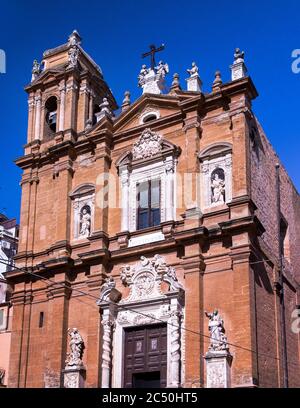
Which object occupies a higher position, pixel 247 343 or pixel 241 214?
pixel 241 214

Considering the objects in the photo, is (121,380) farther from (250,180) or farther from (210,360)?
(250,180)

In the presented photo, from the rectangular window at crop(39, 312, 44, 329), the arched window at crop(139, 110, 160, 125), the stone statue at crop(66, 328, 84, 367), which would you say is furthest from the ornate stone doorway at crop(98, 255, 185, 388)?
the arched window at crop(139, 110, 160, 125)

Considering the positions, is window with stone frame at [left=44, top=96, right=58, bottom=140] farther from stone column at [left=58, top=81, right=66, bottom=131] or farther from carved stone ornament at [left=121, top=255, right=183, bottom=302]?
carved stone ornament at [left=121, top=255, right=183, bottom=302]

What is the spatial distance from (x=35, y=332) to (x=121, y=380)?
13.9 feet

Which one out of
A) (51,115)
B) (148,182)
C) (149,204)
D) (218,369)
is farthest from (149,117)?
(218,369)

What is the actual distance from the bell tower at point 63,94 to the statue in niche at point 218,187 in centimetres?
648

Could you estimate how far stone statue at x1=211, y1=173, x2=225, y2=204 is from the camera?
21656 millimetres

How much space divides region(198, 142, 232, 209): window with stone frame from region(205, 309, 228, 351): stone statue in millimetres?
3815

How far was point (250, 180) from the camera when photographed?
2142cm

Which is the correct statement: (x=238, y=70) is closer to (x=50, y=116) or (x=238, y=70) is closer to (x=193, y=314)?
(x=193, y=314)

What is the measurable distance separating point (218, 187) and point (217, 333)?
4850 mm

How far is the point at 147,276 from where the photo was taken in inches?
860

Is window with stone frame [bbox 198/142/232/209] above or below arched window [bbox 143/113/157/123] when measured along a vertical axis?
below
